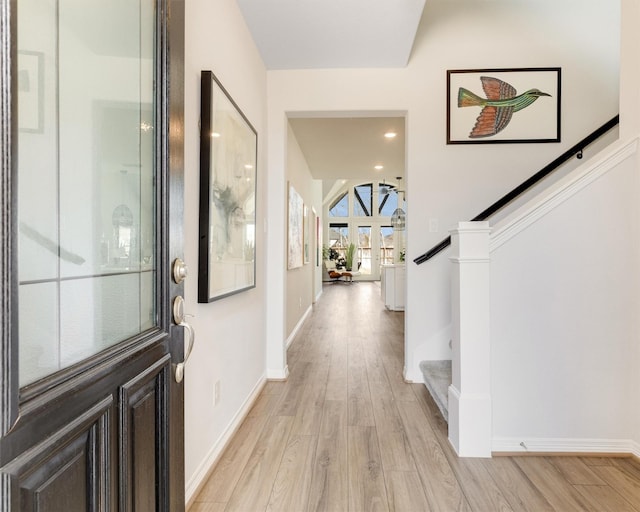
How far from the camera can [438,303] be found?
3002 millimetres

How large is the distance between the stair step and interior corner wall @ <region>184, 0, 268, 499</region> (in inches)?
50.6

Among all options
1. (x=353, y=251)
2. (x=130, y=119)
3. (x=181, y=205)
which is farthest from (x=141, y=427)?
(x=353, y=251)

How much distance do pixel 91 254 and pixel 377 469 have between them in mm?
1654

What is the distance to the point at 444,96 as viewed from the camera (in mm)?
2996

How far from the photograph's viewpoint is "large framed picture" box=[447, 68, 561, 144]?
296 centimetres

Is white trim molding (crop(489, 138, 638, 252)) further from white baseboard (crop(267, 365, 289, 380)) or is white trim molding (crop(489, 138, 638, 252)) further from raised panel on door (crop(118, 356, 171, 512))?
white baseboard (crop(267, 365, 289, 380))

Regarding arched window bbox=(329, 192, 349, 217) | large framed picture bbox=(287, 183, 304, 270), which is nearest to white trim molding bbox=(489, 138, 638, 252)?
large framed picture bbox=(287, 183, 304, 270)

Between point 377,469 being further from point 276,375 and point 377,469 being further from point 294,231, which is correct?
point 294,231

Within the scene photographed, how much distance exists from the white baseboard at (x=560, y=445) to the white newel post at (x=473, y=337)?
105 mm

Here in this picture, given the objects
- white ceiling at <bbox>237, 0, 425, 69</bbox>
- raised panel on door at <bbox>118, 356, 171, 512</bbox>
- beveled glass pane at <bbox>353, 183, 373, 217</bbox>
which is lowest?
raised panel on door at <bbox>118, 356, 171, 512</bbox>

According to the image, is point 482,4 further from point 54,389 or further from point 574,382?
point 54,389

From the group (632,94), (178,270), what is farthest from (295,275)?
(178,270)

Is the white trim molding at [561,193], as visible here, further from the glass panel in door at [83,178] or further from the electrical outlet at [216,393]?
the glass panel in door at [83,178]

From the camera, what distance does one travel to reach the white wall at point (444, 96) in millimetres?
2961
